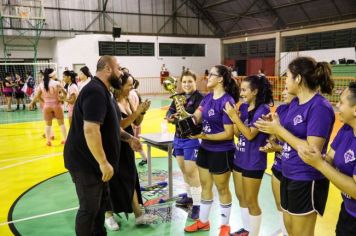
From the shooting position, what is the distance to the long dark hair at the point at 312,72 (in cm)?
240

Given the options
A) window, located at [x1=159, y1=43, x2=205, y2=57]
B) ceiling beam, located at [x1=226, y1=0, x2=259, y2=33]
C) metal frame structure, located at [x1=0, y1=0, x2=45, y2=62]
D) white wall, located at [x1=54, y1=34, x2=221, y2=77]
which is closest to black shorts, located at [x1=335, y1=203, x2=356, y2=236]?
metal frame structure, located at [x1=0, y1=0, x2=45, y2=62]

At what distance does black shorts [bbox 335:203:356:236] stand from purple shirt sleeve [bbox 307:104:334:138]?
0.52 meters

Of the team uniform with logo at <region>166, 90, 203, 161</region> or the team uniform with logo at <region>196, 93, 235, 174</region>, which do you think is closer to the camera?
the team uniform with logo at <region>196, 93, 235, 174</region>

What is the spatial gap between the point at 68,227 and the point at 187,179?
5.42 ft

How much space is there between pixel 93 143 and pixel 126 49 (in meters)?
22.9

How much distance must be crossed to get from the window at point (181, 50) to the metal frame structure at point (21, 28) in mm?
9342

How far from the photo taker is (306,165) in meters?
2.37

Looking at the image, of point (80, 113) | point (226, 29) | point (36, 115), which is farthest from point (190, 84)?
point (226, 29)

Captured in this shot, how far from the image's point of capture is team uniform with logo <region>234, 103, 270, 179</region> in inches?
126

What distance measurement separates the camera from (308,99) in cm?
238

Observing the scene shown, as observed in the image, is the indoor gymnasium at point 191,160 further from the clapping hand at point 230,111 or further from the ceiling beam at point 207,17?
the ceiling beam at point 207,17

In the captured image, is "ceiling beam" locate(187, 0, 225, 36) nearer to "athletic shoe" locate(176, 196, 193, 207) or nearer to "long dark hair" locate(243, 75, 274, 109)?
"athletic shoe" locate(176, 196, 193, 207)

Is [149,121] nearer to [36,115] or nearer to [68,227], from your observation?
[36,115]

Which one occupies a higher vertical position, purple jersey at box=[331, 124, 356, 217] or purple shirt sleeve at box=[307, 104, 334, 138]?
purple shirt sleeve at box=[307, 104, 334, 138]
